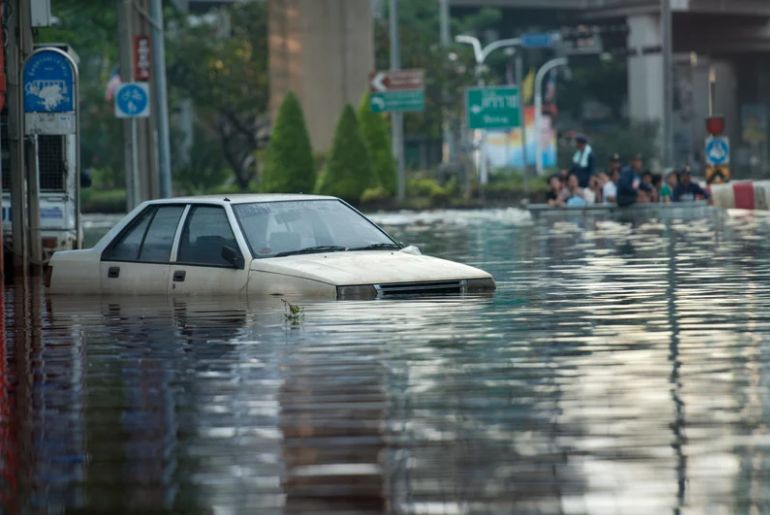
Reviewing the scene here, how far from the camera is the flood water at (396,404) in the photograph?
8172mm

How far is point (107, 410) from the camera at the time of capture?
11.0 meters

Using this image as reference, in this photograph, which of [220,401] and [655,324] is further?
[655,324]

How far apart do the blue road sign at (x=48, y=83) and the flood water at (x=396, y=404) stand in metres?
7.35

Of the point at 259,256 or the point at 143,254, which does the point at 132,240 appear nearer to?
the point at 143,254

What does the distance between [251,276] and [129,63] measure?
64.3ft

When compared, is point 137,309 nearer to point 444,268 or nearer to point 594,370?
→ point 444,268

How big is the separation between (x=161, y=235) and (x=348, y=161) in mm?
44480

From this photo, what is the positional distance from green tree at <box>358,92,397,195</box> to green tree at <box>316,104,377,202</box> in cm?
229

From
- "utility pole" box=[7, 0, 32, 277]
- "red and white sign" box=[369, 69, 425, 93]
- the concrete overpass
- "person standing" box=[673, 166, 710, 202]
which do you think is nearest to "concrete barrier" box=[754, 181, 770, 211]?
"person standing" box=[673, 166, 710, 202]

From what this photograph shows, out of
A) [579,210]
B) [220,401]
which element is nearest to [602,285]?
[220,401]

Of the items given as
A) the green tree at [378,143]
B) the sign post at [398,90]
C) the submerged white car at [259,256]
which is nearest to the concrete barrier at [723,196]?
the sign post at [398,90]

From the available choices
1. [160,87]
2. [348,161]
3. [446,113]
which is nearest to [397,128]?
[348,161]

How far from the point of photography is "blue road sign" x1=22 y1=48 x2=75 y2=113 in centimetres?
2708

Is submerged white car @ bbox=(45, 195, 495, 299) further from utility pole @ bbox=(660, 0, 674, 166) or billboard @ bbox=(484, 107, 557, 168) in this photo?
billboard @ bbox=(484, 107, 557, 168)
